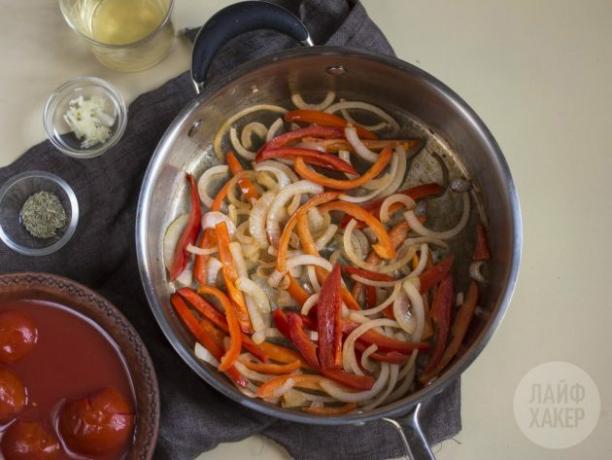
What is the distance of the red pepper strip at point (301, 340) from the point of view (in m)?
1.30

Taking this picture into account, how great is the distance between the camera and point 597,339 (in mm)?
1464

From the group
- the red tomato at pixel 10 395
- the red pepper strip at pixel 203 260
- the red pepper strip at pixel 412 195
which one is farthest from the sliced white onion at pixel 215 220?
the red tomato at pixel 10 395

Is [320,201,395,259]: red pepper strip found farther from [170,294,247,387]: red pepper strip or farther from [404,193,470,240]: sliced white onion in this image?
[170,294,247,387]: red pepper strip

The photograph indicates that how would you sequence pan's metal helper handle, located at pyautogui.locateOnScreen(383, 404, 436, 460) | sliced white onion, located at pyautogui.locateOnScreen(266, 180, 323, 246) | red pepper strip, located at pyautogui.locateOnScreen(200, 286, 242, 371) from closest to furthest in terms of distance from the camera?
pan's metal helper handle, located at pyautogui.locateOnScreen(383, 404, 436, 460) → red pepper strip, located at pyautogui.locateOnScreen(200, 286, 242, 371) → sliced white onion, located at pyautogui.locateOnScreen(266, 180, 323, 246)

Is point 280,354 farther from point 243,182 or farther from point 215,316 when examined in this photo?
point 243,182

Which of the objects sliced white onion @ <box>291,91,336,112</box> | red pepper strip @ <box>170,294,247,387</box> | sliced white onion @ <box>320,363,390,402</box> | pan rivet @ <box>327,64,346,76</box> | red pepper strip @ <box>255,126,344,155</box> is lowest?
red pepper strip @ <box>170,294,247,387</box>

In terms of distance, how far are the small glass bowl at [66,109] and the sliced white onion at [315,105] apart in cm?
36

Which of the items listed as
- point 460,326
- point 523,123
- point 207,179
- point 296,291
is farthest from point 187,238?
point 523,123

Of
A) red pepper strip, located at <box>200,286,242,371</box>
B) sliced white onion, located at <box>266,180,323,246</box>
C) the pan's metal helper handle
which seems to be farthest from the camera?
sliced white onion, located at <box>266,180,323,246</box>

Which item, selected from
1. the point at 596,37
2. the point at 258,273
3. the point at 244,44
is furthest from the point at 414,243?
the point at 596,37

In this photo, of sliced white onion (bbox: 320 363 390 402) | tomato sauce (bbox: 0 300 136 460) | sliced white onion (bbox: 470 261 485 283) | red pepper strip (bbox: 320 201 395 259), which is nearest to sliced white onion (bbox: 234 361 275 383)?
sliced white onion (bbox: 320 363 390 402)

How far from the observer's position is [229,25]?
127cm

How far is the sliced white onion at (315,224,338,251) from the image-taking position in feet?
4.56

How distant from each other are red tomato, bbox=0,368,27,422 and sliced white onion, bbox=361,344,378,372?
637 mm
